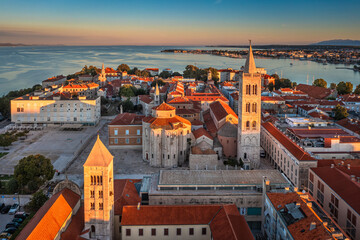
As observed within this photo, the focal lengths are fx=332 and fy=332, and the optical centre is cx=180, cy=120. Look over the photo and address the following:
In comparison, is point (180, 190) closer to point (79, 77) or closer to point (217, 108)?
point (217, 108)

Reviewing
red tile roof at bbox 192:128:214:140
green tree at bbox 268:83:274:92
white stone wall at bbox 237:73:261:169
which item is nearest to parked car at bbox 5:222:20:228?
red tile roof at bbox 192:128:214:140

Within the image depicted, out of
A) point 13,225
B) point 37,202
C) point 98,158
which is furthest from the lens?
point 37,202

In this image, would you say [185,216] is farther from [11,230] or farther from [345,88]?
[345,88]

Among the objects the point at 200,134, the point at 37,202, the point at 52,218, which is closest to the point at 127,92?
the point at 200,134

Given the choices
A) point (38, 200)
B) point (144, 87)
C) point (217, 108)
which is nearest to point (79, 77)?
point (144, 87)

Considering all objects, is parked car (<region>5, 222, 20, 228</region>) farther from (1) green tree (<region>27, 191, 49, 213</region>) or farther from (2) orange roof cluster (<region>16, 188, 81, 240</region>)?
(2) orange roof cluster (<region>16, 188, 81, 240</region>)

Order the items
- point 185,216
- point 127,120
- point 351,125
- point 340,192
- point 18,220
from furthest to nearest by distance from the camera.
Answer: point 127,120, point 351,125, point 18,220, point 340,192, point 185,216

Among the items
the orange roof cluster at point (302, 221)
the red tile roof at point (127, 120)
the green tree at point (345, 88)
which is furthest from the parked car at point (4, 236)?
the green tree at point (345, 88)
